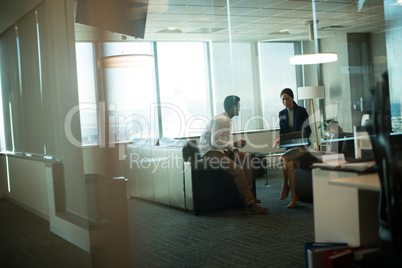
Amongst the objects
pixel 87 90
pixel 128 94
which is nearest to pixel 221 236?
pixel 128 94

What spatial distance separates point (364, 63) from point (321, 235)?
3.33 metres

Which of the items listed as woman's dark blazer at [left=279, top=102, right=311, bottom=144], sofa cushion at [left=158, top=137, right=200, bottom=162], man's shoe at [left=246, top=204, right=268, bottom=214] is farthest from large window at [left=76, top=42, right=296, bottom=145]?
man's shoe at [left=246, top=204, right=268, bottom=214]

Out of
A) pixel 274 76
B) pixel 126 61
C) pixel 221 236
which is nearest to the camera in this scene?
pixel 126 61

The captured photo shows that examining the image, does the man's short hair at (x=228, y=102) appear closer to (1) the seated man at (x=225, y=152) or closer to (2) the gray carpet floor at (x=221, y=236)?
(1) the seated man at (x=225, y=152)

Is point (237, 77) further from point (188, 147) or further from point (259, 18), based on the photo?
point (188, 147)

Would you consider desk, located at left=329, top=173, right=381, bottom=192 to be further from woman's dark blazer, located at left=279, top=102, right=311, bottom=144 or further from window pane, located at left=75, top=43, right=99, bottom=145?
woman's dark blazer, located at left=279, top=102, right=311, bottom=144

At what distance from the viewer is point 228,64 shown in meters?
6.56

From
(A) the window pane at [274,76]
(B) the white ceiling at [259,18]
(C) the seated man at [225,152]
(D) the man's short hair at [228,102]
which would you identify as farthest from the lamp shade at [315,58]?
(C) the seated man at [225,152]

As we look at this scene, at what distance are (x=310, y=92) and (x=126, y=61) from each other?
263cm

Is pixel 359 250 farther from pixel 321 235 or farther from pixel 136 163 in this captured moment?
pixel 136 163

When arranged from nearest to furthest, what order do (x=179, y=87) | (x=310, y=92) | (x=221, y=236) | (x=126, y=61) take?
(x=126, y=61), (x=221, y=236), (x=179, y=87), (x=310, y=92)

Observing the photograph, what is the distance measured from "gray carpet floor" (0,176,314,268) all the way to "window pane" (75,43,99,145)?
802mm

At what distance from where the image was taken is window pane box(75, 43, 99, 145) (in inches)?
117

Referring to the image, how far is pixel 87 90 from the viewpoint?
302cm
